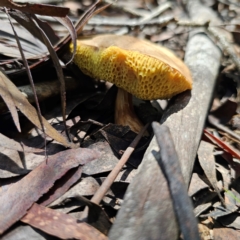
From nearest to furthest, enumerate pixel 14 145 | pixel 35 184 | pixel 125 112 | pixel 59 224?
pixel 59 224, pixel 35 184, pixel 14 145, pixel 125 112

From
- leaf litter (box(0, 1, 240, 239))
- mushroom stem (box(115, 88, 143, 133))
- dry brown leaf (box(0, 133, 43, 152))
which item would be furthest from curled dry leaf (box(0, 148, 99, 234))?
mushroom stem (box(115, 88, 143, 133))

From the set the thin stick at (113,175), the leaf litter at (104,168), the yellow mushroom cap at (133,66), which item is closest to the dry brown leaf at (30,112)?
the leaf litter at (104,168)

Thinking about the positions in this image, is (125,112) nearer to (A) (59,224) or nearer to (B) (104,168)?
(B) (104,168)

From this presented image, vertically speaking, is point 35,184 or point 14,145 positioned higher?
point 14,145

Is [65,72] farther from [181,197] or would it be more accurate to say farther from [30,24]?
[181,197]

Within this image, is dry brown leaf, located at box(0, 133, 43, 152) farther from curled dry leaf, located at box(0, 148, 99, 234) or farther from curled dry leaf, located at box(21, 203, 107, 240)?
curled dry leaf, located at box(21, 203, 107, 240)

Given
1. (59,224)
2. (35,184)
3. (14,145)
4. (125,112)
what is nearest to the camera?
(59,224)

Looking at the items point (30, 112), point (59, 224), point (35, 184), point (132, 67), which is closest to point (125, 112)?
point (132, 67)
